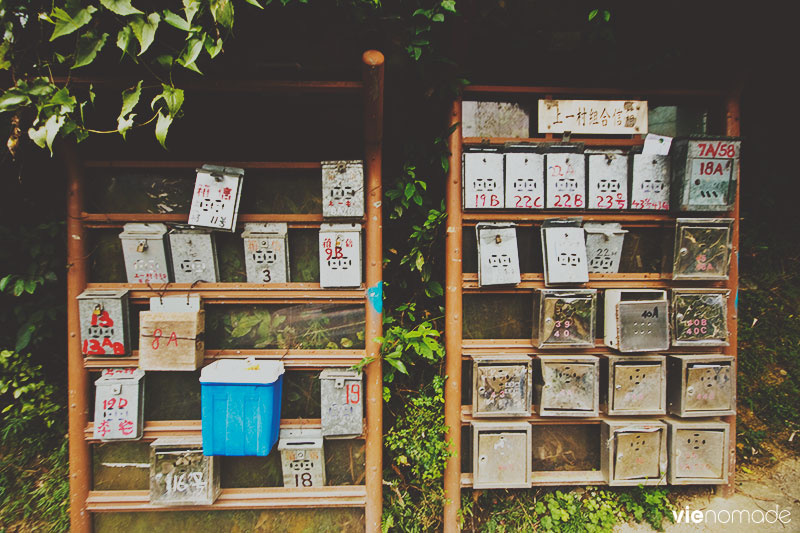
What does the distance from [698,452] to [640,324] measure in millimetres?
1220

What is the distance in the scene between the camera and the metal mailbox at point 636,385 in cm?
262

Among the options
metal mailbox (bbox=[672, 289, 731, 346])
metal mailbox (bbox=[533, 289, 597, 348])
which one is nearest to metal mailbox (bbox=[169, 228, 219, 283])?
metal mailbox (bbox=[533, 289, 597, 348])

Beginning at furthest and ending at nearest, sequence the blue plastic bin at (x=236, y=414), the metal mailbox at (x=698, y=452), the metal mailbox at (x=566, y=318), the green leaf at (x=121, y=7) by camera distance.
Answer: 1. the metal mailbox at (x=698, y=452)
2. the metal mailbox at (x=566, y=318)
3. the blue plastic bin at (x=236, y=414)
4. the green leaf at (x=121, y=7)

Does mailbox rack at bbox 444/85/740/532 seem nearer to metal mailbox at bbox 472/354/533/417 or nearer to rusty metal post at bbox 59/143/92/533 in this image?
metal mailbox at bbox 472/354/533/417

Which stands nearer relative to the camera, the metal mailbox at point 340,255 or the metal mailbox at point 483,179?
the metal mailbox at point 340,255

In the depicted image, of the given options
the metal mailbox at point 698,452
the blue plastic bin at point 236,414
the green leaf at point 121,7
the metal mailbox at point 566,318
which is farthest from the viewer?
the metal mailbox at point 698,452

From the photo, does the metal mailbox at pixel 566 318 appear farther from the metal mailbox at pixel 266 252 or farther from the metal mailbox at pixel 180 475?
the metal mailbox at pixel 180 475

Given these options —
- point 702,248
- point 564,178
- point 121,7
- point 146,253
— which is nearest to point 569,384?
point 702,248

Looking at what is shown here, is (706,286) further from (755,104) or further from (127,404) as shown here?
(127,404)

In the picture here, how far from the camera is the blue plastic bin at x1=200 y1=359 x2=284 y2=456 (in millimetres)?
2207

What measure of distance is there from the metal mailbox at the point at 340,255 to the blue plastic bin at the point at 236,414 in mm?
827

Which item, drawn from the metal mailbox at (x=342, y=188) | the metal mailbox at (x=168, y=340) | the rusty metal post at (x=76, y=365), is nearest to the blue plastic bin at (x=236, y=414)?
the metal mailbox at (x=168, y=340)

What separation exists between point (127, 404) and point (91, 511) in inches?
35.3

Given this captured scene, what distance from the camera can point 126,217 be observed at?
2443 millimetres
